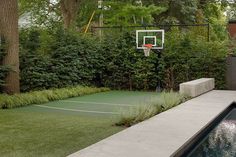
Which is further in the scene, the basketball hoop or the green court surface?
the basketball hoop

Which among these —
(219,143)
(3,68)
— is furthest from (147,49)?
(219,143)

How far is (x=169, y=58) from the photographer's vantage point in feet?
48.5

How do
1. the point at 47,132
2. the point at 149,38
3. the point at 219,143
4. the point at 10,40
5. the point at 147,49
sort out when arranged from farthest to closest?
the point at 149,38 → the point at 147,49 → the point at 10,40 → the point at 47,132 → the point at 219,143

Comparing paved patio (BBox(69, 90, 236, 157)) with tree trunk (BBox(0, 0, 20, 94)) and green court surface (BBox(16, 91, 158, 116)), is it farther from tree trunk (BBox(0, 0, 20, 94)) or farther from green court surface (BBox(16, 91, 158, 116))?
tree trunk (BBox(0, 0, 20, 94))

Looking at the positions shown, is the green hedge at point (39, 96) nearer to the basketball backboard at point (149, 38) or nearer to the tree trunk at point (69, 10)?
the basketball backboard at point (149, 38)

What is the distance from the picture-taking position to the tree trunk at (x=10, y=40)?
36.2ft

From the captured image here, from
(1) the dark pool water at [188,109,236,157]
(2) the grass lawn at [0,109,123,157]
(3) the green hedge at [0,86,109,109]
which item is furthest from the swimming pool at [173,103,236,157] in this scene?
(3) the green hedge at [0,86,109,109]

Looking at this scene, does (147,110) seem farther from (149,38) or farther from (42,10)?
(42,10)

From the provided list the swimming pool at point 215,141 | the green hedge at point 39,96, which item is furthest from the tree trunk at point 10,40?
the swimming pool at point 215,141

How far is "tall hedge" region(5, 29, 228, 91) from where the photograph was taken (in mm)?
13031

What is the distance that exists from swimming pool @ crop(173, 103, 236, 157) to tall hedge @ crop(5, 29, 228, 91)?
618 centimetres

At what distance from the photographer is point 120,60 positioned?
15234 millimetres

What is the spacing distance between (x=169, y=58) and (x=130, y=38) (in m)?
1.64

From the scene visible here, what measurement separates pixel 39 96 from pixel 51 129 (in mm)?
4208
